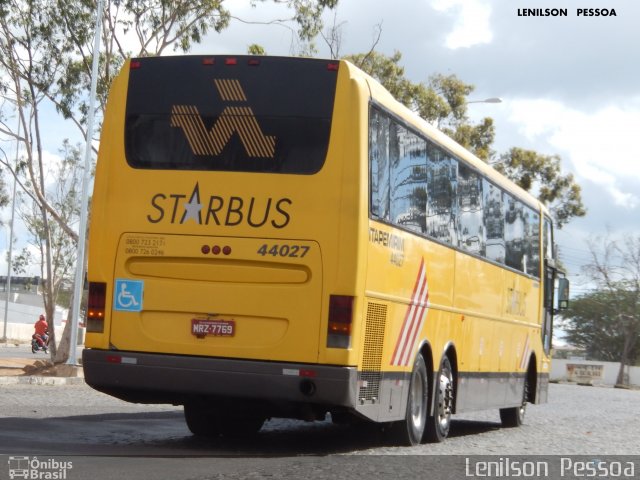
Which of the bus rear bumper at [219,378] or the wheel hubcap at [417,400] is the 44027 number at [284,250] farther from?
the wheel hubcap at [417,400]

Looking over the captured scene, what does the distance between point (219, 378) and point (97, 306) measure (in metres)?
1.43

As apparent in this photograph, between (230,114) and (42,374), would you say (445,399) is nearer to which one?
(230,114)

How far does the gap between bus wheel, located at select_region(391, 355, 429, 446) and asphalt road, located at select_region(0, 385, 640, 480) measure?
0.61ft

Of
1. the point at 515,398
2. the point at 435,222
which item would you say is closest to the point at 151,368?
the point at 435,222

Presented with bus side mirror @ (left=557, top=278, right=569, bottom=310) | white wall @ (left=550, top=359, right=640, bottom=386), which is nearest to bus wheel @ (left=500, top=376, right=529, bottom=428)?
bus side mirror @ (left=557, top=278, right=569, bottom=310)

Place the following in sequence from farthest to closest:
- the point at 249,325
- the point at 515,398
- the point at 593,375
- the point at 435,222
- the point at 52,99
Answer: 1. the point at 593,375
2. the point at 52,99
3. the point at 515,398
4. the point at 435,222
5. the point at 249,325

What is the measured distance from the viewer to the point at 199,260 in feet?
36.3

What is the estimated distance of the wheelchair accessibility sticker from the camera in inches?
440

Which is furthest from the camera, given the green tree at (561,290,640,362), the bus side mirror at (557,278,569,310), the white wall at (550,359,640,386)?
the green tree at (561,290,640,362)

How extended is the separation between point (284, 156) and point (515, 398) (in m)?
8.75

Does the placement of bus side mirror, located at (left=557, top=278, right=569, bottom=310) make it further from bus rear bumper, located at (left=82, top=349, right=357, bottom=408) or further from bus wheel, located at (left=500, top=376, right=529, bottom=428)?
bus rear bumper, located at (left=82, top=349, right=357, bottom=408)

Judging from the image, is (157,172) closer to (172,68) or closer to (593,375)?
(172,68)

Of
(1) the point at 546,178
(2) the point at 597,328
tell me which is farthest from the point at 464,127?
(2) the point at 597,328

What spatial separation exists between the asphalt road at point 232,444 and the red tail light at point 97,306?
108cm
